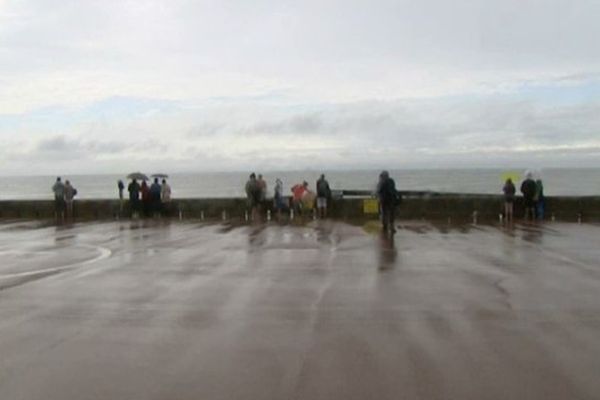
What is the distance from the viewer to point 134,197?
3067 cm

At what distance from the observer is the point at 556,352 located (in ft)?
24.9

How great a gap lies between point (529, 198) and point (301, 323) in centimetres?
2017

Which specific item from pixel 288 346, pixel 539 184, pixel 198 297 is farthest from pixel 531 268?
pixel 539 184

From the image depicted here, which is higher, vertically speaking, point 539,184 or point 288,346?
point 539,184

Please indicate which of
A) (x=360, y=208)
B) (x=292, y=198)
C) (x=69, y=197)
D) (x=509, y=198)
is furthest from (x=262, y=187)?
(x=509, y=198)

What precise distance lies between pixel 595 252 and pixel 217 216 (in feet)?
57.9

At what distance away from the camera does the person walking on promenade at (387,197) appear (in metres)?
22.4

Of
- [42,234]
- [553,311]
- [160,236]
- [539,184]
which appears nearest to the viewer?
[553,311]

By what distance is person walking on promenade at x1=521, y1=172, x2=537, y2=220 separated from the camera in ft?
88.7

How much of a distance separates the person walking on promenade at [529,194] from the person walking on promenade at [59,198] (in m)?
16.9

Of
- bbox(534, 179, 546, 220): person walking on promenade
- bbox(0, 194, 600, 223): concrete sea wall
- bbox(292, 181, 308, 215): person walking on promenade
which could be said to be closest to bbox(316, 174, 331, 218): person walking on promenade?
bbox(0, 194, 600, 223): concrete sea wall

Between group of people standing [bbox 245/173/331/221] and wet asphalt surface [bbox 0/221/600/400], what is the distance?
11687mm

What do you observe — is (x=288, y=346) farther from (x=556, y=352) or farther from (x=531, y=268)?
(x=531, y=268)

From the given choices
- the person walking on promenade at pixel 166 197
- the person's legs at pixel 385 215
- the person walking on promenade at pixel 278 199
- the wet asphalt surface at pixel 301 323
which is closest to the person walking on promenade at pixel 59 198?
the person walking on promenade at pixel 166 197
